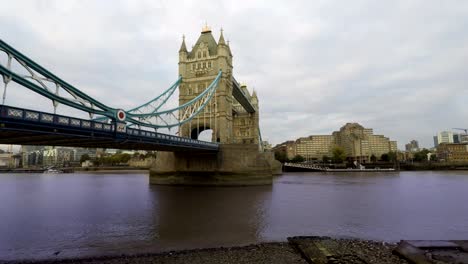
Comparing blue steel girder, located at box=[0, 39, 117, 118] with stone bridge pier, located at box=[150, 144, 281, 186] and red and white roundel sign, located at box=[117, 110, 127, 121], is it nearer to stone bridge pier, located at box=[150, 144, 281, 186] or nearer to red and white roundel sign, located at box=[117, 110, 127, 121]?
red and white roundel sign, located at box=[117, 110, 127, 121]

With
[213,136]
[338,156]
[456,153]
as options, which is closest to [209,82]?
[213,136]

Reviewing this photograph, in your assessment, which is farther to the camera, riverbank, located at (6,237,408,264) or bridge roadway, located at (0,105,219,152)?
bridge roadway, located at (0,105,219,152)

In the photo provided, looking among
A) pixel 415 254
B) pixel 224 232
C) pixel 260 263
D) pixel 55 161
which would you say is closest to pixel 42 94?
pixel 224 232

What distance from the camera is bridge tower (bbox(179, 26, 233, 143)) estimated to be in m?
42.3

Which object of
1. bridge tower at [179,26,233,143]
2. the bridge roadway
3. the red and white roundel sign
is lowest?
the bridge roadway

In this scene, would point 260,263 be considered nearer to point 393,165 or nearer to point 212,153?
point 212,153

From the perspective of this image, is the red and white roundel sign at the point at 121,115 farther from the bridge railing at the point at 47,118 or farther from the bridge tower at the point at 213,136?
the bridge tower at the point at 213,136

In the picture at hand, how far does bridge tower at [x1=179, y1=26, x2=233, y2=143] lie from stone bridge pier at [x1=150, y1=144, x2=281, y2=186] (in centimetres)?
625

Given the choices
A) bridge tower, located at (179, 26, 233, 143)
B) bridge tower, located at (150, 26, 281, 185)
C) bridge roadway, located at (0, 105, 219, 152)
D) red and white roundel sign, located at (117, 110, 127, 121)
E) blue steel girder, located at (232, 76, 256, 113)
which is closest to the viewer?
bridge roadway, located at (0, 105, 219, 152)

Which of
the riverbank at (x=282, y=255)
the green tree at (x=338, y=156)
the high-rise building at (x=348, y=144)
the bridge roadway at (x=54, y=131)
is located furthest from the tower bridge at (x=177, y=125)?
the high-rise building at (x=348, y=144)

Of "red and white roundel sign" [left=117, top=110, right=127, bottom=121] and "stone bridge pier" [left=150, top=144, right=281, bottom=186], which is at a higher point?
"red and white roundel sign" [left=117, top=110, right=127, bottom=121]

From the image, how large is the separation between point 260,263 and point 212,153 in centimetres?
2733

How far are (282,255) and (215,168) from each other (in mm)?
26550

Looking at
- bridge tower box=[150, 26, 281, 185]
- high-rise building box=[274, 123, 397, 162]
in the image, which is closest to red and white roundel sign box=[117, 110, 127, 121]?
bridge tower box=[150, 26, 281, 185]
